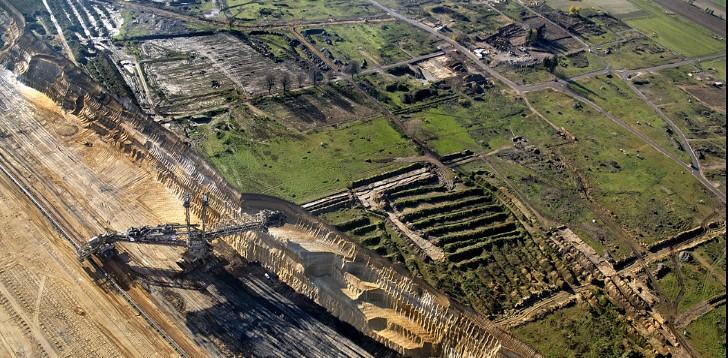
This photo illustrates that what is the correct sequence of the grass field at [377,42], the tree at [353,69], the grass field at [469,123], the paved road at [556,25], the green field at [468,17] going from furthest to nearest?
the green field at [468,17], the paved road at [556,25], the grass field at [377,42], the tree at [353,69], the grass field at [469,123]

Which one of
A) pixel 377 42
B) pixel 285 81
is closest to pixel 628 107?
pixel 377 42

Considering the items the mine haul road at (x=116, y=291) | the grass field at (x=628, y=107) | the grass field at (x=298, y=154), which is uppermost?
the mine haul road at (x=116, y=291)

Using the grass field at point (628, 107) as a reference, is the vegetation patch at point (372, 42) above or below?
above

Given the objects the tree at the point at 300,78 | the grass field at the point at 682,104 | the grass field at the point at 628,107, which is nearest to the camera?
the grass field at the point at 628,107

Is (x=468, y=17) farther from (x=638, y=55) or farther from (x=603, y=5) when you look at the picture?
(x=603, y=5)

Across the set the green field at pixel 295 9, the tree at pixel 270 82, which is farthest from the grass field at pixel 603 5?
the tree at pixel 270 82

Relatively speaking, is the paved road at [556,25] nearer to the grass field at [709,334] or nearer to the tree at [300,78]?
the tree at [300,78]
